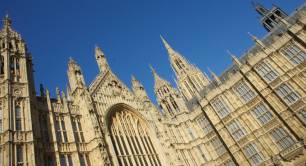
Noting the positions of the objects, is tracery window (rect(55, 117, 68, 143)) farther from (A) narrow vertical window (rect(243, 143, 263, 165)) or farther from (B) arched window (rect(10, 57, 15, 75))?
(A) narrow vertical window (rect(243, 143, 263, 165))

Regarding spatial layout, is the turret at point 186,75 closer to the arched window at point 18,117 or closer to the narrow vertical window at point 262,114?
the narrow vertical window at point 262,114

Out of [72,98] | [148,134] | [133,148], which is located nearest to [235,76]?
[148,134]

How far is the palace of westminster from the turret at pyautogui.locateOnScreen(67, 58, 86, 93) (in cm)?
12

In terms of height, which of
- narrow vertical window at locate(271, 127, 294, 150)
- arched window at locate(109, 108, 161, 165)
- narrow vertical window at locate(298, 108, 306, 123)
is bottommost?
narrow vertical window at locate(271, 127, 294, 150)

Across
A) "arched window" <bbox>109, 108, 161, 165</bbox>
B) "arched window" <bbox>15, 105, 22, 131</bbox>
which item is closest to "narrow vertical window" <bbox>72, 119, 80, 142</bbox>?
"arched window" <bbox>109, 108, 161, 165</bbox>

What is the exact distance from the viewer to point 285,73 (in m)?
35.6

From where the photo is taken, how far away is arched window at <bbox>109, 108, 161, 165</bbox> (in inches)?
1210

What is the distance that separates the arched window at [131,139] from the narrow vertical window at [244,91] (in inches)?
601

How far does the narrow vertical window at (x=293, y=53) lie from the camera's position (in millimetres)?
34938

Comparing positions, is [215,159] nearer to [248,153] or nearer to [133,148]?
[248,153]

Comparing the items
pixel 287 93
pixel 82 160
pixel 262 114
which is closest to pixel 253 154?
pixel 262 114

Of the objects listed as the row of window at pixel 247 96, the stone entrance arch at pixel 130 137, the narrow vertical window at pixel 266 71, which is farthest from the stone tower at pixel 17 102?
the narrow vertical window at pixel 266 71

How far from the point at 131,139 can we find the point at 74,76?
10.8 meters

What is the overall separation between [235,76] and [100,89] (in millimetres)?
20940
